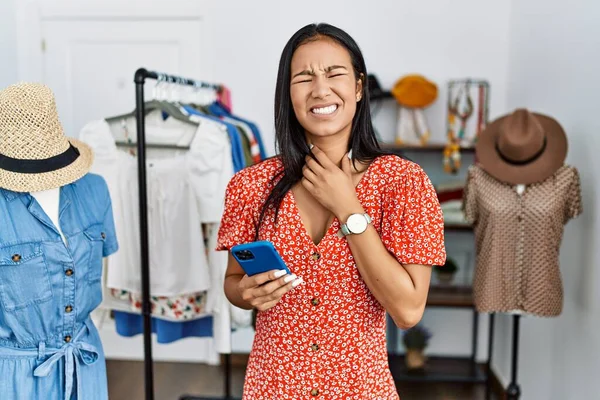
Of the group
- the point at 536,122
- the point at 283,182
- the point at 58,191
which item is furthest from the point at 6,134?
the point at 536,122

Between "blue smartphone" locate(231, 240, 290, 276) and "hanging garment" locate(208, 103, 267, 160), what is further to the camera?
"hanging garment" locate(208, 103, 267, 160)

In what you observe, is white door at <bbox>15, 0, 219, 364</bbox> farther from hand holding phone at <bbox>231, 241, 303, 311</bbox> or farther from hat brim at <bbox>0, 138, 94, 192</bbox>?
hand holding phone at <bbox>231, 241, 303, 311</bbox>

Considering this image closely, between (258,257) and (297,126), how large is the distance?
0.98ft

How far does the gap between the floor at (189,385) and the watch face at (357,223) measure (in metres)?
2.41

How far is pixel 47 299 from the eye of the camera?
1.50m

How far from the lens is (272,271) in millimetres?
1182

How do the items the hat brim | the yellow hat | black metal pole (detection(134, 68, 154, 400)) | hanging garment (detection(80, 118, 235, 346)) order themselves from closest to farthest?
1. the hat brim
2. black metal pole (detection(134, 68, 154, 400))
3. hanging garment (detection(80, 118, 235, 346))
4. the yellow hat

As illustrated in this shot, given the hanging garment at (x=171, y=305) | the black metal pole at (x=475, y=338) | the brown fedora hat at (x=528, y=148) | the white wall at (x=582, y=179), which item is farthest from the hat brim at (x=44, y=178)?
the black metal pole at (x=475, y=338)

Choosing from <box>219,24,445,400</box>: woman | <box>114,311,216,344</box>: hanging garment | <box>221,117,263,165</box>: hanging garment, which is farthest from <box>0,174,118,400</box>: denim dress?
<box>221,117,263,165</box>: hanging garment

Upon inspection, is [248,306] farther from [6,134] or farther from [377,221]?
[6,134]

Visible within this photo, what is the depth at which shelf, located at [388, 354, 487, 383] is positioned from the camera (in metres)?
3.48

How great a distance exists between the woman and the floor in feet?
7.22

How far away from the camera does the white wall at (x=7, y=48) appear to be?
281 cm

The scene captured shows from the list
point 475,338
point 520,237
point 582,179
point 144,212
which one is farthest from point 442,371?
point 144,212
